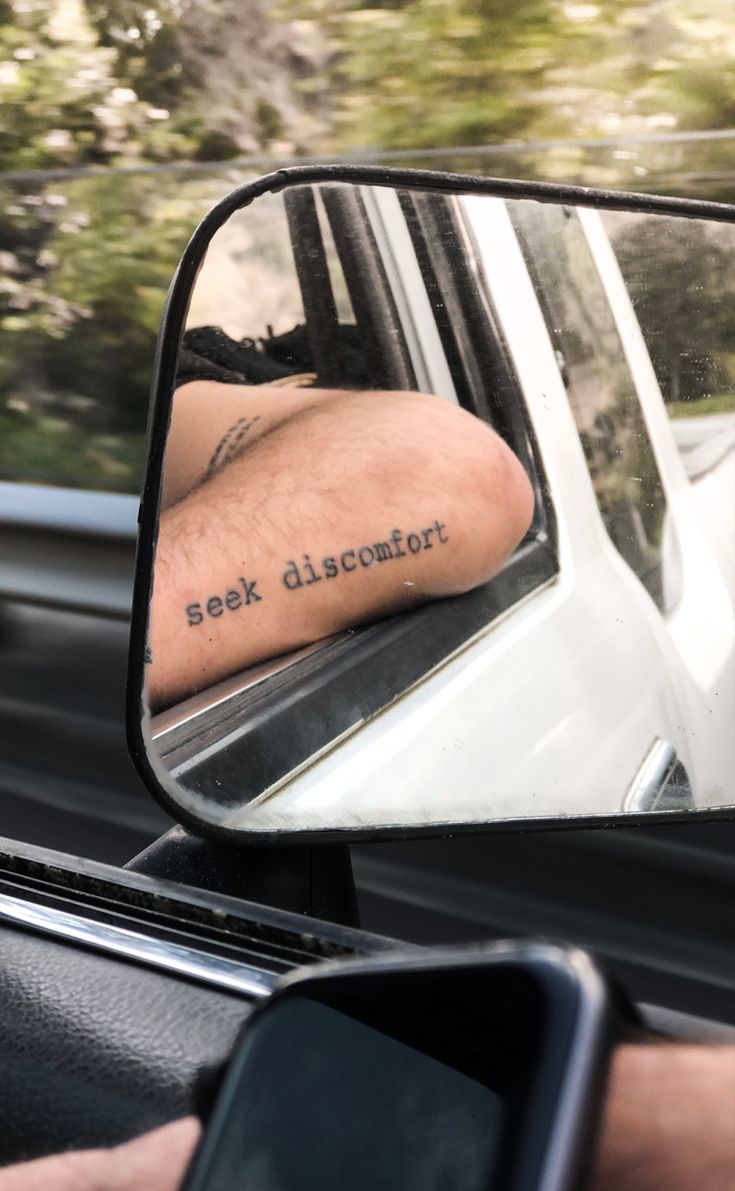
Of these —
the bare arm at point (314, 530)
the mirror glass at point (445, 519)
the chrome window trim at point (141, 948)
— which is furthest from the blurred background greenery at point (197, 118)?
the chrome window trim at point (141, 948)

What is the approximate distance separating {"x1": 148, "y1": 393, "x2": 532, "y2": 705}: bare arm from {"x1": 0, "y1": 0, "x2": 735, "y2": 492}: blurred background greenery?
1984 mm

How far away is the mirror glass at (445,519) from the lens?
139 cm

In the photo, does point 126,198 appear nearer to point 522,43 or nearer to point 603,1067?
point 522,43

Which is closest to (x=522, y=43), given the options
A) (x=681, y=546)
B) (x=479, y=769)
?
(x=681, y=546)

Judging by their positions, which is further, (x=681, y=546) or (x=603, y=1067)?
(x=681, y=546)

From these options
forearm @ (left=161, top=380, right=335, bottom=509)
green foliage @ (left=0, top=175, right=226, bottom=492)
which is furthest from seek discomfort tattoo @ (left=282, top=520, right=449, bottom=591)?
green foliage @ (left=0, top=175, right=226, bottom=492)

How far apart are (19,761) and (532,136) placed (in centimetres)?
232

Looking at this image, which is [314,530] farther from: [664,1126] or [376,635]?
[664,1126]

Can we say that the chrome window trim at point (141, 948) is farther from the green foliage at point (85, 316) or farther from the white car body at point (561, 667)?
the green foliage at point (85, 316)

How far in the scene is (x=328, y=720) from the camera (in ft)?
5.02

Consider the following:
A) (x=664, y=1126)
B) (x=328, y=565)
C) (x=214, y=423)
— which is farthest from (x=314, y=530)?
(x=664, y=1126)

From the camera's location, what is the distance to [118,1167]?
1.01m

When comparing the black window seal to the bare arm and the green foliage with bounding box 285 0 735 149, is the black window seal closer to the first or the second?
the bare arm

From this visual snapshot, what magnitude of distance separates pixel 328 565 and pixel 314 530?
1.9 inches
